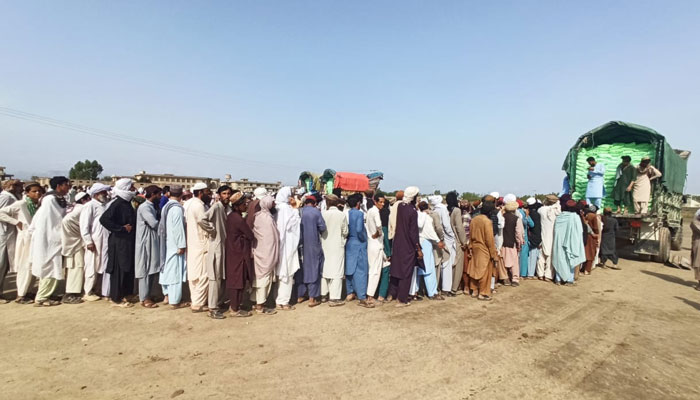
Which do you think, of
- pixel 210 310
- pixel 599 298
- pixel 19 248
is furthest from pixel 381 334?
pixel 19 248

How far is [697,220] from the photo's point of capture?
6.25 metres

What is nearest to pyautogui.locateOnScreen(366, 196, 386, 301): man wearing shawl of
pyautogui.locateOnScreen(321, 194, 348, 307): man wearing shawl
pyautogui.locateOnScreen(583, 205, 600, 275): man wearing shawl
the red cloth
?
pyautogui.locateOnScreen(321, 194, 348, 307): man wearing shawl

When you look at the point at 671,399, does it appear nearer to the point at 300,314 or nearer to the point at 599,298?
the point at 599,298

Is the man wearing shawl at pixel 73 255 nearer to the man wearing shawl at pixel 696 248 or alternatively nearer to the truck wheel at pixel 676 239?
the man wearing shawl at pixel 696 248

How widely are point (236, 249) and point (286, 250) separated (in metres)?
0.75

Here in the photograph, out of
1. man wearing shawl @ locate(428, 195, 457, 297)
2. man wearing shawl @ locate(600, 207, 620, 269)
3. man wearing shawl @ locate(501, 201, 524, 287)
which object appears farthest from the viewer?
man wearing shawl @ locate(600, 207, 620, 269)

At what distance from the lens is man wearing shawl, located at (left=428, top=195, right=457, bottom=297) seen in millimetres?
5430

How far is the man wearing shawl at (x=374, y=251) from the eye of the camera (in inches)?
199

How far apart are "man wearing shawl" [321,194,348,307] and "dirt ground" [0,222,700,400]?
0.28 metres

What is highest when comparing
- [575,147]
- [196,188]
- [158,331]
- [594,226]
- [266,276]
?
[575,147]

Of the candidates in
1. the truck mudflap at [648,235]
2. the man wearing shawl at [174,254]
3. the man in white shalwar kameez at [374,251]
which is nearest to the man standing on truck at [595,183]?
the truck mudflap at [648,235]

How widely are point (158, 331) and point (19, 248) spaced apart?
2955 mm

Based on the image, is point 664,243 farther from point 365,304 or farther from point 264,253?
point 264,253

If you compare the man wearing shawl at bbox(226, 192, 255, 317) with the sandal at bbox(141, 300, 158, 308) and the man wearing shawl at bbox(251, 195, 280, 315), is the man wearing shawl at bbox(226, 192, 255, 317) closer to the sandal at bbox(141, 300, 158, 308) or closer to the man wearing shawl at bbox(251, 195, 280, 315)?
the man wearing shawl at bbox(251, 195, 280, 315)
